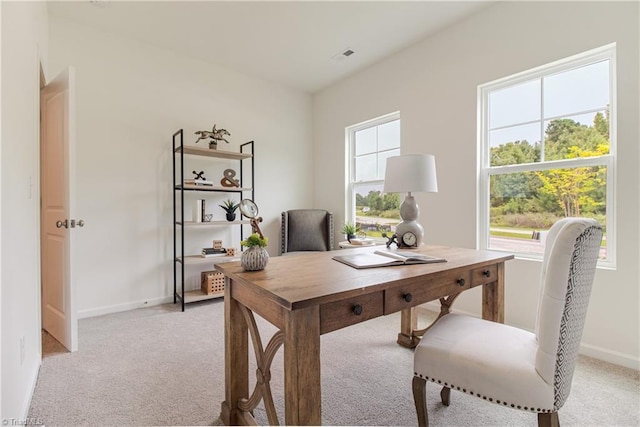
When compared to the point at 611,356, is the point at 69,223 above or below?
above

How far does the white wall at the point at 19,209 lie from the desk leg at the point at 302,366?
41.4 inches

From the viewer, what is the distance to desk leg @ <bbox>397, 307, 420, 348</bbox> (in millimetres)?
2197

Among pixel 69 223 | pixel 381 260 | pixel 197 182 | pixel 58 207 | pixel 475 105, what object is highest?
pixel 475 105

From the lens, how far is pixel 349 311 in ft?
3.60

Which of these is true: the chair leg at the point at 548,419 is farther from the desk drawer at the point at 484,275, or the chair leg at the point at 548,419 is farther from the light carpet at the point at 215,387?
the desk drawer at the point at 484,275

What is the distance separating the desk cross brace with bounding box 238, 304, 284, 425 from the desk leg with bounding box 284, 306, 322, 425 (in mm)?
→ 207

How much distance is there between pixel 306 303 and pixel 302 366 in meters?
0.21

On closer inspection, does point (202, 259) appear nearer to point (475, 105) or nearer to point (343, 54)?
point (343, 54)

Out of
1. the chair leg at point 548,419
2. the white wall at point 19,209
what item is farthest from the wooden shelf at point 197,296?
the chair leg at point 548,419

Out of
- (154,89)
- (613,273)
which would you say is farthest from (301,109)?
(613,273)

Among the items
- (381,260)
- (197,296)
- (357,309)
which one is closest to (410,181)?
(381,260)

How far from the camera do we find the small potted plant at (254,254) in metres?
1.32

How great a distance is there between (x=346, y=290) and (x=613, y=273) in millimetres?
2071

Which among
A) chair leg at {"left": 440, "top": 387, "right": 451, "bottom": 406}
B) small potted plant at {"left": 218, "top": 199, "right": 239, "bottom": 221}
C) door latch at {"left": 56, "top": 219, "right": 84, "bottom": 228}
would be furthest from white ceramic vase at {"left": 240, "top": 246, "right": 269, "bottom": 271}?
small potted plant at {"left": 218, "top": 199, "right": 239, "bottom": 221}
